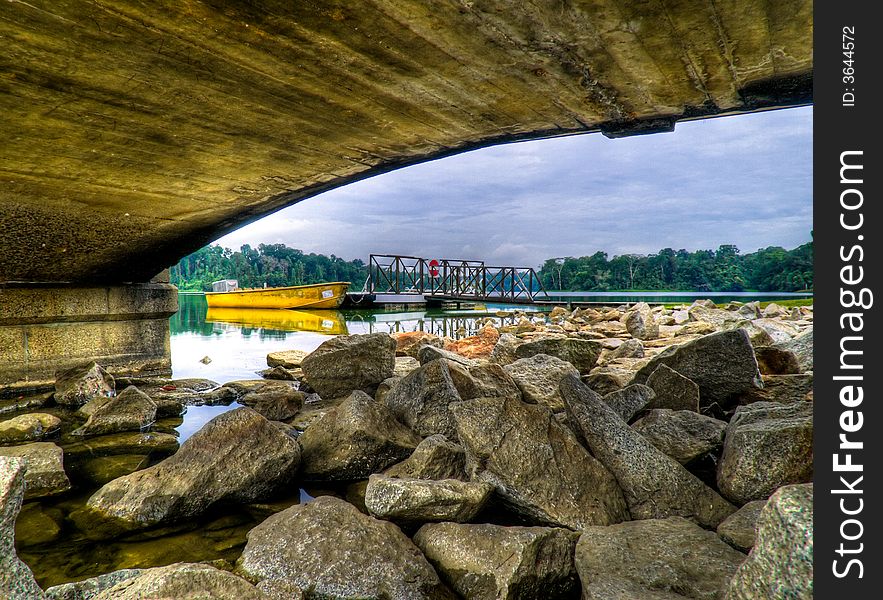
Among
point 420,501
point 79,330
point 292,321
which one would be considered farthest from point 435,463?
point 292,321

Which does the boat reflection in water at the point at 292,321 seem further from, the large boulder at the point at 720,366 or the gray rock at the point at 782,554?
the gray rock at the point at 782,554

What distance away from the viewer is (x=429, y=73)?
2775 mm

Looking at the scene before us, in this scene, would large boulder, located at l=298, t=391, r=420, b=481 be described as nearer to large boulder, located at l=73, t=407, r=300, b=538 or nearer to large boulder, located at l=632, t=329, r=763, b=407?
large boulder, located at l=73, t=407, r=300, b=538

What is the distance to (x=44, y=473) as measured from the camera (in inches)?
115

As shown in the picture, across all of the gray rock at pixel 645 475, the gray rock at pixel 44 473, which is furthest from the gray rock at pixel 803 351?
the gray rock at pixel 44 473

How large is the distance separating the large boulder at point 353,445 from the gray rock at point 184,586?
1495 mm

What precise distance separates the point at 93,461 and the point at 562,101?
4253 mm

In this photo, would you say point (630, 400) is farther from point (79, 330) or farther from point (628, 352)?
point (79, 330)

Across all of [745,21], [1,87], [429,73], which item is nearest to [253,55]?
[429,73]

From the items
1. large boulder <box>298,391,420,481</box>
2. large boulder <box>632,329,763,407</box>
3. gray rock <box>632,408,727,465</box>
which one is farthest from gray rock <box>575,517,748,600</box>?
large boulder <box>632,329,763,407</box>

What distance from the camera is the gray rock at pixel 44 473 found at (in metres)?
2.85

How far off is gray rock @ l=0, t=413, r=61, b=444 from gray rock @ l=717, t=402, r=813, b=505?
519 cm

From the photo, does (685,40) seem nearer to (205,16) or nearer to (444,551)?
(205,16)
